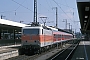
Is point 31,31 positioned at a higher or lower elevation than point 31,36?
higher

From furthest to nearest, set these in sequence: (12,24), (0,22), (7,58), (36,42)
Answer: (12,24), (0,22), (36,42), (7,58)

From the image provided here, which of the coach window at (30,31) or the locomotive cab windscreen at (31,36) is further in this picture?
the coach window at (30,31)

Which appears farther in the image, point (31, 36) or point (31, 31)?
point (31, 31)

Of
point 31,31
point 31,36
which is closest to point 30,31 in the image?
point 31,31

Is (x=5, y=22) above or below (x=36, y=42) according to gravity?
above

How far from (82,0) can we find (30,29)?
9560 millimetres

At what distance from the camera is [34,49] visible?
966 inches

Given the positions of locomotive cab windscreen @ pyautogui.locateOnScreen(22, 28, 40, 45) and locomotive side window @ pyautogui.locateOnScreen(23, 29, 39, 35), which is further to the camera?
locomotive side window @ pyautogui.locateOnScreen(23, 29, 39, 35)

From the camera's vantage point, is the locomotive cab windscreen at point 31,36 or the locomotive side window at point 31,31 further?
the locomotive side window at point 31,31

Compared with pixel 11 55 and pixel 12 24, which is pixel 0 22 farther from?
pixel 11 55

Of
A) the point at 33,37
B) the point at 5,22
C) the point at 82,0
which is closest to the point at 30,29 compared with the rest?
the point at 33,37

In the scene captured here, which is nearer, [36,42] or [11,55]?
[11,55]

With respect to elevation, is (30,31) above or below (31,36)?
above

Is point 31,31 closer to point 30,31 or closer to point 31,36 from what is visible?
point 30,31
